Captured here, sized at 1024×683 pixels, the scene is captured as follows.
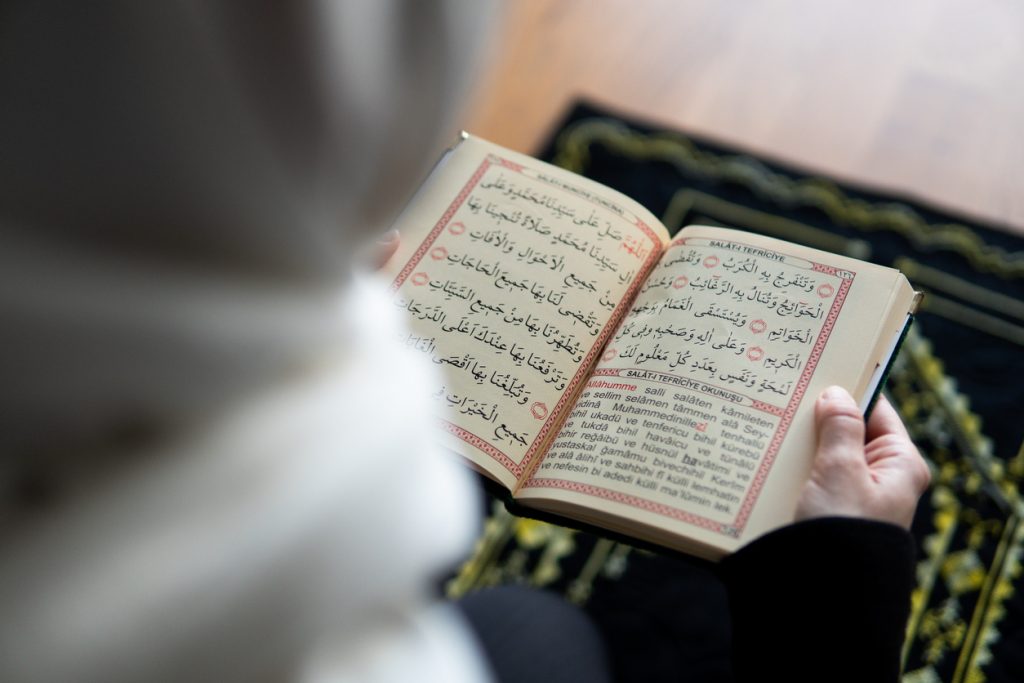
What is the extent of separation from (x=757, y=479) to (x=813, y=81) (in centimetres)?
111

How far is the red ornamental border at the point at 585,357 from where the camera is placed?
24.8 inches

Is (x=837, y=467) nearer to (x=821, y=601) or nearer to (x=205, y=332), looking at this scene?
(x=821, y=601)

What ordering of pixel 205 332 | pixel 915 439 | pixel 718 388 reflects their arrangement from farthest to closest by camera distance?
pixel 915 439, pixel 718 388, pixel 205 332

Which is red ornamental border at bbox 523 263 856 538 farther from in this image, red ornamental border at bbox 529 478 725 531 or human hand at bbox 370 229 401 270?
human hand at bbox 370 229 401 270

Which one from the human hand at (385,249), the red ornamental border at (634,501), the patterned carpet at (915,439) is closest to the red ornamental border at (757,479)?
the red ornamental border at (634,501)

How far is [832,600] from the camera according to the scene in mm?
517

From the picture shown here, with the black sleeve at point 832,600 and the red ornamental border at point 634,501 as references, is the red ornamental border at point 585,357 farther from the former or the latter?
the black sleeve at point 832,600

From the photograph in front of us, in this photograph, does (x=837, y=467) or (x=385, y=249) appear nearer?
(x=837, y=467)

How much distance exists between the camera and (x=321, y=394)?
313mm

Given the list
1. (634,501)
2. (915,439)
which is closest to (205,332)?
(634,501)

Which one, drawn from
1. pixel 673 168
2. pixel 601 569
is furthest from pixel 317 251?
pixel 673 168

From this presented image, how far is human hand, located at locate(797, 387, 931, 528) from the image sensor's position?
55 cm

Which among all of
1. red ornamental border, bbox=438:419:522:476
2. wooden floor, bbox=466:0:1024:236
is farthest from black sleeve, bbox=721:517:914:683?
wooden floor, bbox=466:0:1024:236

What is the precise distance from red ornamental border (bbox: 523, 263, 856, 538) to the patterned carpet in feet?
1.60
